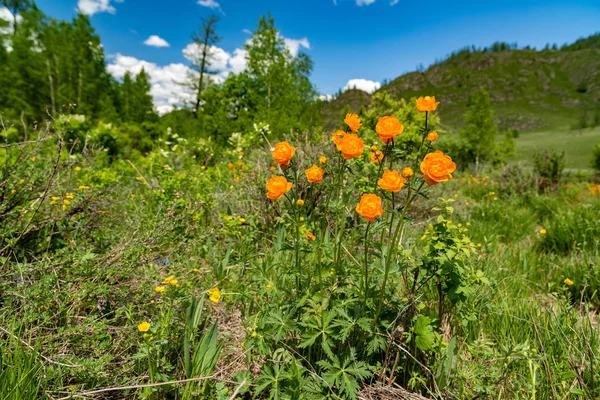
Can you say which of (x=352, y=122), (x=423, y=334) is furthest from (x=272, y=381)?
(x=352, y=122)

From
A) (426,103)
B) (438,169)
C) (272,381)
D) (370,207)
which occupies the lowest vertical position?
(272,381)

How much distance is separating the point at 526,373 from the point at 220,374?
58.6 inches

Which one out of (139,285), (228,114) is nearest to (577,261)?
(139,285)

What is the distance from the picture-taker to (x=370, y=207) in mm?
1022

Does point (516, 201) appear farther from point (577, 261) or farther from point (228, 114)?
point (228, 114)

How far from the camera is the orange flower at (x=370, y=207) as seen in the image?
1.01 metres

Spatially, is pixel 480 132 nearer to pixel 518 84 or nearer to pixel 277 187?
pixel 277 187

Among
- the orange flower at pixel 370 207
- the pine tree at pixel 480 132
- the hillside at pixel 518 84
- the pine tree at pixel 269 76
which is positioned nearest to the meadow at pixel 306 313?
the orange flower at pixel 370 207

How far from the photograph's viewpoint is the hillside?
84.0 meters

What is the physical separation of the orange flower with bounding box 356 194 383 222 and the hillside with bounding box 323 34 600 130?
8050cm

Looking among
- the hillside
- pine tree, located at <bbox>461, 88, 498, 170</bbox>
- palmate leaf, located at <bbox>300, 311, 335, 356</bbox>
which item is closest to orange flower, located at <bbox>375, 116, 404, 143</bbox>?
palmate leaf, located at <bbox>300, 311, 335, 356</bbox>

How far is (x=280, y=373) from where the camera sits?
4.01 feet

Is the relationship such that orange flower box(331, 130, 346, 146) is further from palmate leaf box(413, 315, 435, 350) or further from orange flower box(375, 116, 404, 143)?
palmate leaf box(413, 315, 435, 350)

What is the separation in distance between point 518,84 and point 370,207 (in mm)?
147195
